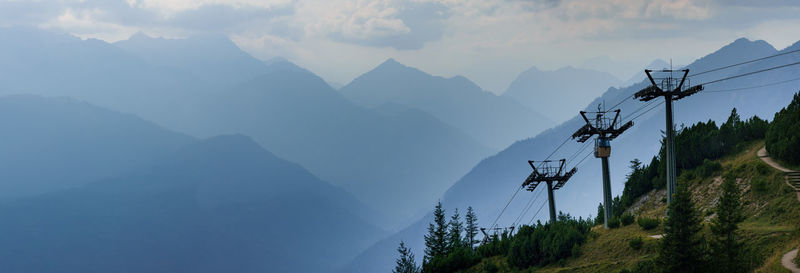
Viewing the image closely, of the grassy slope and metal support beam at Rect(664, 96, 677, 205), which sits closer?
the grassy slope

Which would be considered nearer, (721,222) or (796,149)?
(721,222)

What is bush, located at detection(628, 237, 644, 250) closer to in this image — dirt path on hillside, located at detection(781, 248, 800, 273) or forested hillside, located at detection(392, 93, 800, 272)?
forested hillside, located at detection(392, 93, 800, 272)

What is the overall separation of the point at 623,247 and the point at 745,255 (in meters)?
10.4

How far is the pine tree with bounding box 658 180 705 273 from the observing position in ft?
98.5

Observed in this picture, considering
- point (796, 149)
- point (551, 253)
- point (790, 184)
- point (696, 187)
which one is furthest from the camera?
point (696, 187)

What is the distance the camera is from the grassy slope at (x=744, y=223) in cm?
3223

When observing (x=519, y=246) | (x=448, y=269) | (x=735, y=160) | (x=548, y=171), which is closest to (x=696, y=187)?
(x=735, y=160)

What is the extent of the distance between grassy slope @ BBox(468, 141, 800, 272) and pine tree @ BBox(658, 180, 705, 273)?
3.10 meters

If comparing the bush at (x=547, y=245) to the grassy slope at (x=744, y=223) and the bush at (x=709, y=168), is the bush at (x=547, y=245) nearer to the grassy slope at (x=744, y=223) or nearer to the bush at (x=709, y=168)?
the grassy slope at (x=744, y=223)

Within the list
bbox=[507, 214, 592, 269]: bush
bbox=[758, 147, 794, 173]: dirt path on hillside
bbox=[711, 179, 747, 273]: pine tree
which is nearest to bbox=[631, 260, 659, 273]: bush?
bbox=[711, 179, 747, 273]: pine tree

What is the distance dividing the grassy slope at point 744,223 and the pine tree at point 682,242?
122 inches

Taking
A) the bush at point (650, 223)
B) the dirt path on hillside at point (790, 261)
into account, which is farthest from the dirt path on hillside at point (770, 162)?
the dirt path on hillside at point (790, 261)

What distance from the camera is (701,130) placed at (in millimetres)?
57062

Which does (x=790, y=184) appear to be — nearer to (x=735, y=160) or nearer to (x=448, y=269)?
(x=735, y=160)
